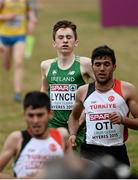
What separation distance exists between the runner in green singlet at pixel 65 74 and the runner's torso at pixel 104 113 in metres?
0.88

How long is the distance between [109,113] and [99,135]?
27 centimetres

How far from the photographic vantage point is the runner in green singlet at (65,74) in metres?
9.25

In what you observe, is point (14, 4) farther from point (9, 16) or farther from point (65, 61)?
point (65, 61)

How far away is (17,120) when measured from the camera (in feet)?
46.0

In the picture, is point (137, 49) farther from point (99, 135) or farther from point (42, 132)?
point (42, 132)

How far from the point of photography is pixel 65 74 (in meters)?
9.28

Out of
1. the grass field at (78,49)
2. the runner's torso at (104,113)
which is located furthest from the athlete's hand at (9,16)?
the runner's torso at (104,113)

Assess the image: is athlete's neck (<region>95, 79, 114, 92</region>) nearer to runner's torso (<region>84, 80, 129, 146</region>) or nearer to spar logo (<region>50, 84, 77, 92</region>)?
runner's torso (<region>84, 80, 129, 146</region>)

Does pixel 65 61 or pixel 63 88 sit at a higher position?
pixel 65 61

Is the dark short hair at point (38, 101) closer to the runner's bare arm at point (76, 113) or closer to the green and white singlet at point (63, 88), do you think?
the runner's bare arm at point (76, 113)

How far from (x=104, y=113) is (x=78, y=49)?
16.5 m

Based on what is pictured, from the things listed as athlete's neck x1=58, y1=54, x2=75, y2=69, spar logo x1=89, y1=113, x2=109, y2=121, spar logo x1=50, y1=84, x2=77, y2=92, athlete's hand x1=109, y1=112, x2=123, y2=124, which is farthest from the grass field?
athlete's hand x1=109, y1=112, x2=123, y2=124

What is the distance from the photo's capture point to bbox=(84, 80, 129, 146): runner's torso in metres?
8.25

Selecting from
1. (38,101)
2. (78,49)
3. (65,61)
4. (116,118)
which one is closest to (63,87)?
(65,61)
